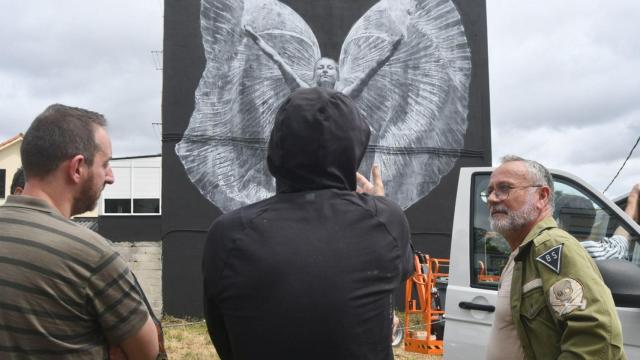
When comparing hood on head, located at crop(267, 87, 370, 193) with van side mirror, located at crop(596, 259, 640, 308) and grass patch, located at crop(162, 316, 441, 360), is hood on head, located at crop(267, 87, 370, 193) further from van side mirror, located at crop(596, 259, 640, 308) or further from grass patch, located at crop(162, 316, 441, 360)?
grass patch, located at crop(162, 316, 441, 360)

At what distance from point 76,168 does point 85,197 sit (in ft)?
0.34

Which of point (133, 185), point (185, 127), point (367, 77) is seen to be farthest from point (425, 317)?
point (133, 185)

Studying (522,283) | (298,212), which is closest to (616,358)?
(522,283)

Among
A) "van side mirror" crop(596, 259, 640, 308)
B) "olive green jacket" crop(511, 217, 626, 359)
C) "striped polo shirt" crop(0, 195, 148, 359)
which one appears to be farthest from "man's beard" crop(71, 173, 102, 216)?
"van side mirror" crop(596, 259, 640, 308)

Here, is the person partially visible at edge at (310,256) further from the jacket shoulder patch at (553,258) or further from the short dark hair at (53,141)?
the jacket shoulder patch at (553,258)

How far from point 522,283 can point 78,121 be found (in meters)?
1.60

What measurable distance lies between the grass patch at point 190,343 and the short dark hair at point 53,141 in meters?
6.34

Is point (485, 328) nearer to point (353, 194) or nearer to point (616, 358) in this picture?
point (616, 358)

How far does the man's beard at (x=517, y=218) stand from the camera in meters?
2.46

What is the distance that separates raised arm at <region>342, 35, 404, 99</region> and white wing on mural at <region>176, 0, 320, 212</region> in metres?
0.93

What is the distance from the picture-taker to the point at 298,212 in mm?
1571

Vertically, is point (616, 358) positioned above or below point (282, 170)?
below

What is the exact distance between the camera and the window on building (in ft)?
84.3

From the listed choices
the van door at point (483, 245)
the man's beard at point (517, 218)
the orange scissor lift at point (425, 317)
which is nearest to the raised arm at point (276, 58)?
the orange scissor lift at point (425, 317)
